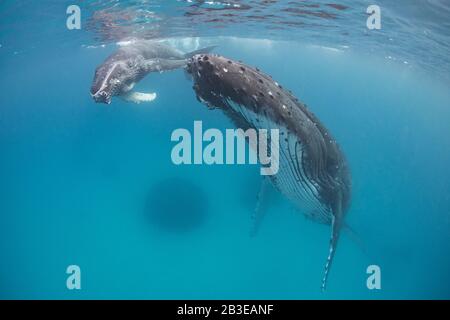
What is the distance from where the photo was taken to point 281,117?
479 cm

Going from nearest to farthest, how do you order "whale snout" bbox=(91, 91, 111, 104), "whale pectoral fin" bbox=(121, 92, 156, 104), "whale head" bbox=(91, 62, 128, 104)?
1. "whale snout" bbox=(91, 91, 111, 104)
2. "whale head" bbox=(91, 62, 128, 104)
3. "whale pectoral fin" bbox=(121, 92, 156, 104)

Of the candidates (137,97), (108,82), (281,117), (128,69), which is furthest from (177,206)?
(281,117)

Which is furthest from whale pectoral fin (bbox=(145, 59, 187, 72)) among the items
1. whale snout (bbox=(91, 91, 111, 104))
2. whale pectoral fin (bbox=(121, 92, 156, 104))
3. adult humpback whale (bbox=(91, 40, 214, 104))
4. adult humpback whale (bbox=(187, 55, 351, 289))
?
adult humpback whale (bbox=(187, 55, 351, 289))

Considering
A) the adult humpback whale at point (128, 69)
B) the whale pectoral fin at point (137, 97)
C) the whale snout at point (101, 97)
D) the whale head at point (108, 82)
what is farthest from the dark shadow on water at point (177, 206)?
the whale snout at point (101, 97)

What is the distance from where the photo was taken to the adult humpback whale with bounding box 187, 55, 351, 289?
14.7 ft

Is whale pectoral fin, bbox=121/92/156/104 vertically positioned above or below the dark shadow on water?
above

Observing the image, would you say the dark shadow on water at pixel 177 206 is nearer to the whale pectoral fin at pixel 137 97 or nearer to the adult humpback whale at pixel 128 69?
the adult humpback whale at pixel 128 69

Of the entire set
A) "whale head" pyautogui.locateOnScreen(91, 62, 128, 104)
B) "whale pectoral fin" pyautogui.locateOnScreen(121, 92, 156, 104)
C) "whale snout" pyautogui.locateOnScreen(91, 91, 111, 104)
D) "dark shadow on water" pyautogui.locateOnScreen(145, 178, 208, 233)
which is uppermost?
"whale head" pyautogui.locateOnScreen(91, 62, 128, 104)

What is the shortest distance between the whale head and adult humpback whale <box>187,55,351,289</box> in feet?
18.6

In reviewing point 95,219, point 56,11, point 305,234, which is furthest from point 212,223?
point 56,11

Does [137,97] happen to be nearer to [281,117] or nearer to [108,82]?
[108,82]

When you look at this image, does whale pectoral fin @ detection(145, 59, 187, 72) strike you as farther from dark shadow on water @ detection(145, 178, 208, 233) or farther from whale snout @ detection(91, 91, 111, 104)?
dark shadow on water @ detection(145, 178, 208, 233)

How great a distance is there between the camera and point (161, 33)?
20.3 metres

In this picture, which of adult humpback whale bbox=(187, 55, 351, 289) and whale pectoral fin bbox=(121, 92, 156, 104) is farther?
whale pectoral fin bbox=(121, 92, 156, 104)
